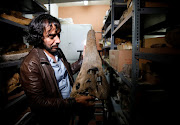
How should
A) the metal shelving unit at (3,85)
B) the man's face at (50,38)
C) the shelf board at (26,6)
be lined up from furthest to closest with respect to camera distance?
the shelf board at (26,6)
the metal shelving unit at (3,85)
the man's face at (50,38)

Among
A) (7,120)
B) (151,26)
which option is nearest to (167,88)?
(151,26)

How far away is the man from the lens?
0.88 metres

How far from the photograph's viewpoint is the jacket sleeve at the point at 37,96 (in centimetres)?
87

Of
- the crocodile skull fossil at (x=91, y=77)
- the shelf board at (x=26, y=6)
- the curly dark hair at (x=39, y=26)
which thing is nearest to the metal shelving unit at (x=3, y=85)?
the shelf board at (x=26, y=6)

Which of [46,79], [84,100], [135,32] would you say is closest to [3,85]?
[46,79]

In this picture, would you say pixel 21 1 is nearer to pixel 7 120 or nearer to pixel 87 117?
pixel 7 120

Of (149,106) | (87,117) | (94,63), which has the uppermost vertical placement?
(94,63)

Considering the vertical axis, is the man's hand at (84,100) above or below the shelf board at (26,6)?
below

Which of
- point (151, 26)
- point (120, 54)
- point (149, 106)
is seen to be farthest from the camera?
point (151, 26)

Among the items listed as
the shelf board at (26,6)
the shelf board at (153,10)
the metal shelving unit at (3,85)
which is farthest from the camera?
the shelf board at (26,6)

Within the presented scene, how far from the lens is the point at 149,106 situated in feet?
2.73

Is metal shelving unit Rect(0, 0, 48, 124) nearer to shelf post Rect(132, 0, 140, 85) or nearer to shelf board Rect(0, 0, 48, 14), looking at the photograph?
shelf board Rect(0, 0, 48, 14)

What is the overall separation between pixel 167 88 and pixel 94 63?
26.0 inches

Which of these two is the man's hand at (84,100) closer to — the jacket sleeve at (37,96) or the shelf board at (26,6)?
the jacket sleeve at (37,96)
